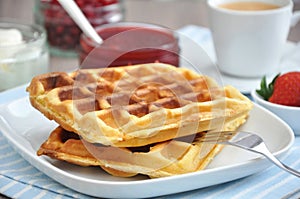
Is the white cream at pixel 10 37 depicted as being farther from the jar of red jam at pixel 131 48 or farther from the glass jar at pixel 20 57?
the jar of red jam at pixel 131 48

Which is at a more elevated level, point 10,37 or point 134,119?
point 134,119

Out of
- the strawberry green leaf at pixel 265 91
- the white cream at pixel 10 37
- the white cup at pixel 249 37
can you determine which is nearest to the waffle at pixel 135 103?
the strawberry green leaf at pixel 265 91

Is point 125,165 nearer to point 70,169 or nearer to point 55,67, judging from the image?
point 70,169

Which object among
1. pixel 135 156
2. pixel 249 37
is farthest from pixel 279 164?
pixel 249 37

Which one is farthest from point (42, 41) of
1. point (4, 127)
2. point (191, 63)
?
point (4, 127)

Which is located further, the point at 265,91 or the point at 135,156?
the point at 265,91

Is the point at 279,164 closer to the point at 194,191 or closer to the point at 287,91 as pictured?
the point at 194,191
